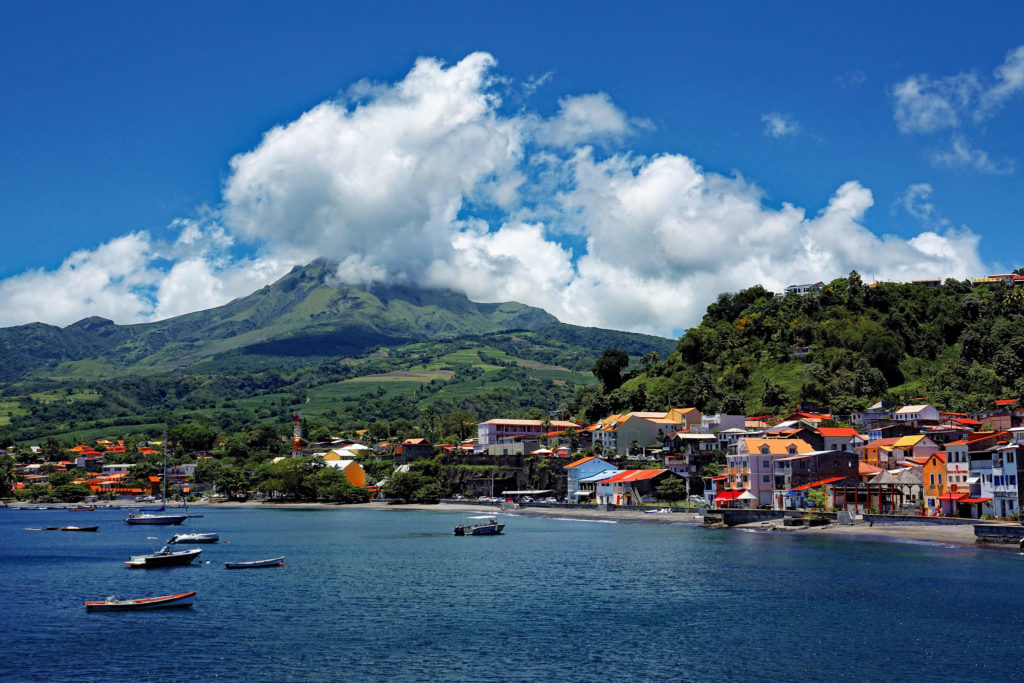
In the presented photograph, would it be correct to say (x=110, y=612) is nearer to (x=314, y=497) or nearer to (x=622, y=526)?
(x=622, y=526)

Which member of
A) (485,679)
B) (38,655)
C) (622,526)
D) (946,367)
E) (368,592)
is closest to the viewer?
(485,679)

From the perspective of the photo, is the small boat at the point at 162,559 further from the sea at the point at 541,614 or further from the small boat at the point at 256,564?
the small boat at the point at 256,564

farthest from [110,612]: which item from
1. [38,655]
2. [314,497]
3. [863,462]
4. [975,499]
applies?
[314,497]

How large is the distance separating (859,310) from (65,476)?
146 metres

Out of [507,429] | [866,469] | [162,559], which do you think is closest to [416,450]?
[507,429]

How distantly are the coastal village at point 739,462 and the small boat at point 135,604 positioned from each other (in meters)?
64.9

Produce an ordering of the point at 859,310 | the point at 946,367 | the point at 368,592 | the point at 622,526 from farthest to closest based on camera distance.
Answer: the point at 859,310 → the point at 946,367 → the point at 622,526 → the point at 368,592

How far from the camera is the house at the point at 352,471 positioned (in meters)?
171

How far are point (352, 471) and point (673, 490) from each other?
72.1 meters

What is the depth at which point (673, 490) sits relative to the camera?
12081 centimetres

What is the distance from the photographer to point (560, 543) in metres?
86.9

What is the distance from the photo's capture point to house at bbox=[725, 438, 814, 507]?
106 metres

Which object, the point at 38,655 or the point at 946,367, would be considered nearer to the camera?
the point at 38,655

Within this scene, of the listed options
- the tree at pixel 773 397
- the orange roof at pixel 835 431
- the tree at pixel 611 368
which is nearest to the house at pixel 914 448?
the orange roof at pixel 835 431
